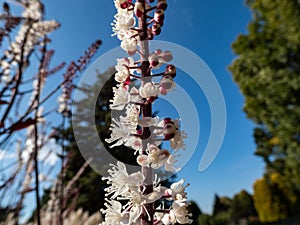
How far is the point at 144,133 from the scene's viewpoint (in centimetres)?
62

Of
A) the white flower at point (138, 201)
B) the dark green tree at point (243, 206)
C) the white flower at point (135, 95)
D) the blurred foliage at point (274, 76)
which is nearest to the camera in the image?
the white flower at point (138, 201)

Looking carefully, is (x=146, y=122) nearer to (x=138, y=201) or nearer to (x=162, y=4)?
(x=138, y=201)

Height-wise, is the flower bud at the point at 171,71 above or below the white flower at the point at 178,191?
above

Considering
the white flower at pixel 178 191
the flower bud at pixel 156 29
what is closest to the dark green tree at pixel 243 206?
the white flower at pixel 178 191

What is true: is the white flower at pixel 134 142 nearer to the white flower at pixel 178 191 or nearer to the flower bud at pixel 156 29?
the white flower at pixel 178 191

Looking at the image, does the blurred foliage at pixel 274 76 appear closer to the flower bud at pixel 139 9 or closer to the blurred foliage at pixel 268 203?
the blurred foliage at pixel 268 203

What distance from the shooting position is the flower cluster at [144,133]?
568 millimetres

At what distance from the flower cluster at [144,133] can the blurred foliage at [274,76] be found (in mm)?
8838

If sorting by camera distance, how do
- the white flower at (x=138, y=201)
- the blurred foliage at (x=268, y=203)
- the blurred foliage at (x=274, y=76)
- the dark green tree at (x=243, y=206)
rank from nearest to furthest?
the white flower at (x=138, y=201)
the blurred foliage at (x=274, y=76)
the blurred foliage at (x=268, y=203)
the dark green tree at (x=243, y=206)

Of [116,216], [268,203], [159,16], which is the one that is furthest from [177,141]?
[268,203]

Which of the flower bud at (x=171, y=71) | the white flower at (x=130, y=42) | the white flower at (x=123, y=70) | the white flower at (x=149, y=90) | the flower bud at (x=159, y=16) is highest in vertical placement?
the flower bud at (x=159, y=16)

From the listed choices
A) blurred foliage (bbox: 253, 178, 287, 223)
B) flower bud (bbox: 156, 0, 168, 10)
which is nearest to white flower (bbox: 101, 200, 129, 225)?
flower bud (bbox: 156, 0, 168, 10)

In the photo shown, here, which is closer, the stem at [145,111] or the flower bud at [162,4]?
the stem at [145,111]

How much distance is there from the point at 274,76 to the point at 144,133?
9.35 metres
